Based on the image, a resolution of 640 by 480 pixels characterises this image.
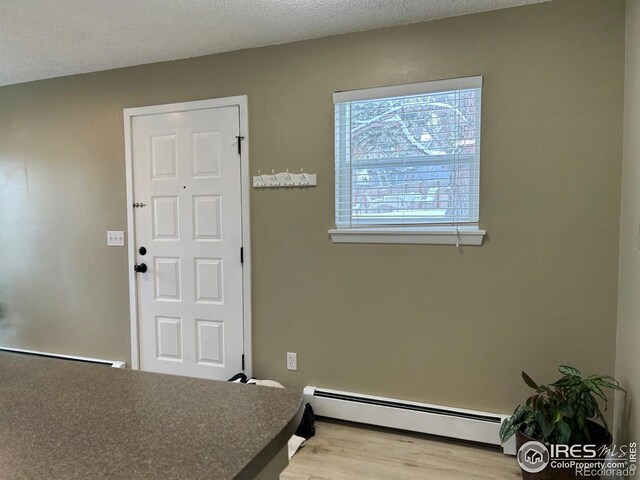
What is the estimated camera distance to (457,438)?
239cm

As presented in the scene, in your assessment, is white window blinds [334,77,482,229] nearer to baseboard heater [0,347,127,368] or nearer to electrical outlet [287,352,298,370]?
electrical outlet [287,352,298,370]

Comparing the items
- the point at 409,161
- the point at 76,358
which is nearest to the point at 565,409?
the point at 409,161

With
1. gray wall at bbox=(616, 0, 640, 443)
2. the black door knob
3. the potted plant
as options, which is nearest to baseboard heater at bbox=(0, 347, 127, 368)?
the black door knob

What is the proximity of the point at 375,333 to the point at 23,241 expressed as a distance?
3.19 m

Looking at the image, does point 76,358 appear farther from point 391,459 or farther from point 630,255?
point 630,255

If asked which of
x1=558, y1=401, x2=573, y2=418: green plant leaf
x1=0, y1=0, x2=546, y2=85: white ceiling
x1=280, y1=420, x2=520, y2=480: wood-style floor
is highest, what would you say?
x1=0, y1=0, x2=546, y2=85: white ceiling

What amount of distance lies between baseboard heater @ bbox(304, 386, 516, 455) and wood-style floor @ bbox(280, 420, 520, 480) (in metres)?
0.06

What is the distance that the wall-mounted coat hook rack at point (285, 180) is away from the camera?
105 inches

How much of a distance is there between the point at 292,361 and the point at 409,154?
158cm

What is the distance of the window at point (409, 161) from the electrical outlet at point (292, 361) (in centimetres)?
87

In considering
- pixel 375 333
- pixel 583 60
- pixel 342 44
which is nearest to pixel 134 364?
pixel 375 333

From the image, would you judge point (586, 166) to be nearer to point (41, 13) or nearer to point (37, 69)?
point (41, 13)

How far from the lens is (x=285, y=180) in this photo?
2719 millimetres

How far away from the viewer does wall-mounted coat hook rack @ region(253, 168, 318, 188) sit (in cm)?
266
